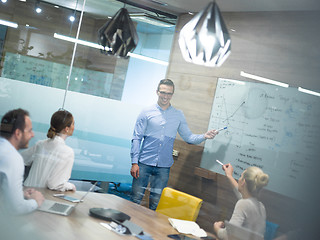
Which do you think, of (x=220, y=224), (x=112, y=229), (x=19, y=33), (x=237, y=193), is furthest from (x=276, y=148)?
(x=19, y=33)

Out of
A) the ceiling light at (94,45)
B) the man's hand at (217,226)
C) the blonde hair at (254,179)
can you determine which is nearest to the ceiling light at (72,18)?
the ceiling light at (94,45)

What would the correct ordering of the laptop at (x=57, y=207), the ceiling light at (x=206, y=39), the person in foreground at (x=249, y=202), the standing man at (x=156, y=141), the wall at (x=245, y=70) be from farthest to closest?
the standing man at (x=156, y=141) → the person in foreground at (x=249, y=202) → the wall at (x=245, y=70) → the laptop at (x=57, y=207) → the ceiling light at (x=206, y=39)

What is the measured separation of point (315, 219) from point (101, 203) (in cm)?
159

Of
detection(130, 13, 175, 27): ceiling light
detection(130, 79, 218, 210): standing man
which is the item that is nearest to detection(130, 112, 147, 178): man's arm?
detection(130, 79, 218, 210): standing man

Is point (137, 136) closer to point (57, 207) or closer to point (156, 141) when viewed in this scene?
point (156, 141)

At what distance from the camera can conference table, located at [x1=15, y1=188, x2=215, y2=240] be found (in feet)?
8.11

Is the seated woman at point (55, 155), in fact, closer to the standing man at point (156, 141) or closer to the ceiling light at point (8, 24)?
the standing man at point (156, 141)

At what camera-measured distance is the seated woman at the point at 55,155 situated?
3037 mm

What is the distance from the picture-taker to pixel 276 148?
9.42ft

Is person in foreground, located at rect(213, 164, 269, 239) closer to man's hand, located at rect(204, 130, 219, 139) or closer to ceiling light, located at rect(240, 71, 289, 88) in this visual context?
man's hand, located at rect(204, 130, 219, 139)

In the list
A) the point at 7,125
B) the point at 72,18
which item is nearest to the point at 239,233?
the point at 7,125

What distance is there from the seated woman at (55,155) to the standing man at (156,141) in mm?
504

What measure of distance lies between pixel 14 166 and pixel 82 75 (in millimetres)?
853

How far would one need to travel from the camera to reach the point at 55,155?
10.1ft
